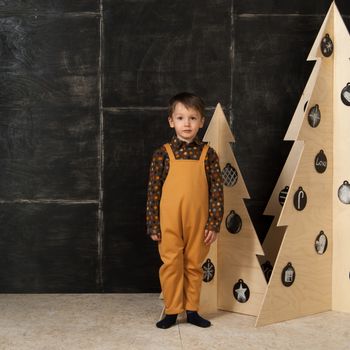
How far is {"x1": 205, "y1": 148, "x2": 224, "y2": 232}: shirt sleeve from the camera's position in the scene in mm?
2785

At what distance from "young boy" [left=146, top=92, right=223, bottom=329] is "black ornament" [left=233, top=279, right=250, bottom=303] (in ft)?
0.91

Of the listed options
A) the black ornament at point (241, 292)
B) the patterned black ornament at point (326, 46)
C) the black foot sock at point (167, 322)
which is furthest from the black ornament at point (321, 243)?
the patterned black ornament at point (326, 46)

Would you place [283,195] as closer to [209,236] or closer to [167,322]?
[209,236]

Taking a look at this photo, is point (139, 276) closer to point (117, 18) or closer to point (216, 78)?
point (216, 78)

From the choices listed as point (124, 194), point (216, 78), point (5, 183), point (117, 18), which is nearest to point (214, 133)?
point (216, 78)

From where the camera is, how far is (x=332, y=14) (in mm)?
2969

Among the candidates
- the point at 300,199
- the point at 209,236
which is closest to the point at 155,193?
the point at 209,236

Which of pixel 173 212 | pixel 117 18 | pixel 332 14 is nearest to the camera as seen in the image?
pixel 173 212

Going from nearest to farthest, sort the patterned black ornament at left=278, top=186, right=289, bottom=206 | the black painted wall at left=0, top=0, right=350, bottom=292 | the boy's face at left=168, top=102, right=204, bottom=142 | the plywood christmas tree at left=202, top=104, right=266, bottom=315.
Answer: the boy's face at left=168, top=102, right=204, bottom=142 → the plywood christmas tree at left=202, top=104, right=266, bottom=315 → the patterned black ornament at left=278, top=186, right=289, bottom=206 → the black painted wall at left=0, top=0, right=350, bottom=292

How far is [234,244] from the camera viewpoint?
3.03 metres

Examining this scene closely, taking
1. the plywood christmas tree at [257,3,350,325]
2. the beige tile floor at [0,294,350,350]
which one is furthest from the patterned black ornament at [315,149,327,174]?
the beige tile floor at [0,294,350,350]

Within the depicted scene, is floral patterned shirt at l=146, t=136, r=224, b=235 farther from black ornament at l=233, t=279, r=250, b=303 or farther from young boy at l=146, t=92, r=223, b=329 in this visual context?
black ornament at l=233, t=279, r=250, b=303

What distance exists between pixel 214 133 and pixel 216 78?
1.51ft

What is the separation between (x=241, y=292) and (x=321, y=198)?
63 cm
